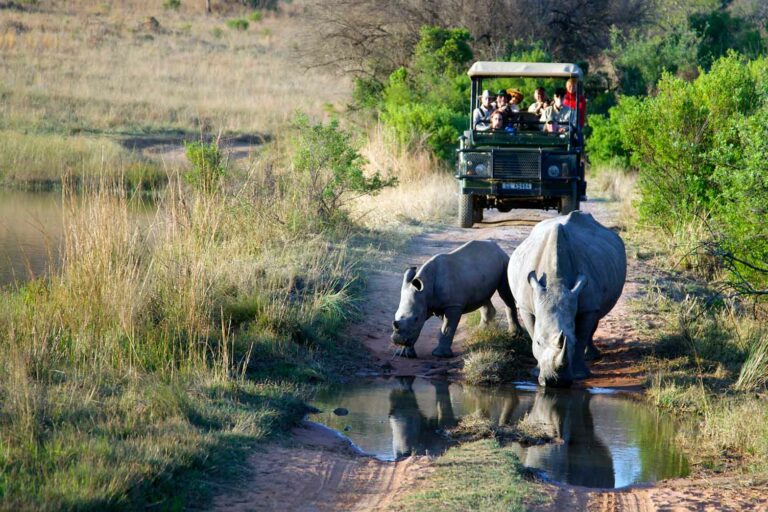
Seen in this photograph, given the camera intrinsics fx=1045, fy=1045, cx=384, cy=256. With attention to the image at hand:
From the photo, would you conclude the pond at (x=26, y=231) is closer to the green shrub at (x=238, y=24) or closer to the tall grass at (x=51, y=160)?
the tall grass at (x=51, y=160)

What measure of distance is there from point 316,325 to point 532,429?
3.19 meters

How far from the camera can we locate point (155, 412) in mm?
7652

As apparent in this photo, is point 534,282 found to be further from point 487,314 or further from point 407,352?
point 487,314

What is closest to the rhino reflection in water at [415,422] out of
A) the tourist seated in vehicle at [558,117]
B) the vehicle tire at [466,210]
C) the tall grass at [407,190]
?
the vehicle tire at [466,210]

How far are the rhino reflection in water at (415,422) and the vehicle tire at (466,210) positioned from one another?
625 centimetres

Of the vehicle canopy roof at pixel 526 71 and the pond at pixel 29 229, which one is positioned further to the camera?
the vehicle canopy roof at pixel 526 71

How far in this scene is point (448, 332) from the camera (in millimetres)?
11109

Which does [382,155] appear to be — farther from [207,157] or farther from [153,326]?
[153,326]

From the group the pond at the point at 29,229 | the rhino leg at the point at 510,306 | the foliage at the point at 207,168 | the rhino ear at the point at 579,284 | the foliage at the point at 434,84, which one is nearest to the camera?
the rhino ear at the point at 579,284

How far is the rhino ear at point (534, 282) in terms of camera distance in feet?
31.3

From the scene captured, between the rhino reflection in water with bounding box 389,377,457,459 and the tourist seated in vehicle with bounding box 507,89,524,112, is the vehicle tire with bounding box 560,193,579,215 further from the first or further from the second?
the rhino reflection in water with bounding box 389,377,457,459

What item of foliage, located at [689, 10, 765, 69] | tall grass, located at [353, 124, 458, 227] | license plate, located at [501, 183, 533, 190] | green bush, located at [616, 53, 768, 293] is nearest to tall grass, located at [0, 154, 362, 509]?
license plate, located at [501, 183, 533, 190]

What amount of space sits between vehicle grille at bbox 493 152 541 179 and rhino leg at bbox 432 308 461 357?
4845mm

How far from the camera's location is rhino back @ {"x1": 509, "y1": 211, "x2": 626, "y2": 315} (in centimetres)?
988
